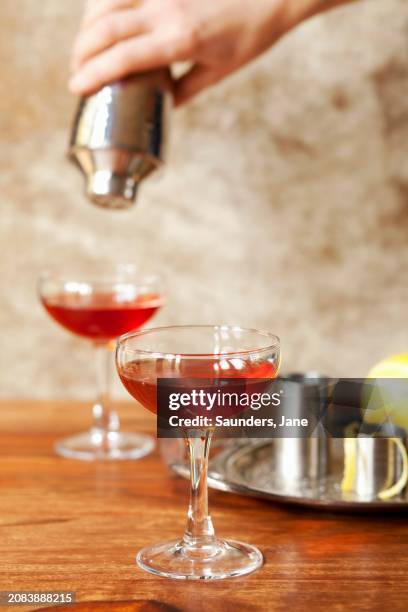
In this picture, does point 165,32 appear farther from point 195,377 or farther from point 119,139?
point 195,377

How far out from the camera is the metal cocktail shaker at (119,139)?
3.42ft

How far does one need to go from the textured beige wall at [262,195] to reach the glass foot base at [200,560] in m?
0.80

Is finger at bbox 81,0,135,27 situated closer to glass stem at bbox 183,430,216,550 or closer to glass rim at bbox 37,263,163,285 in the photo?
glass rim at bbox 37,263,163,285

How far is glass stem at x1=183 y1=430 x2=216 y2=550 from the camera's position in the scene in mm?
693

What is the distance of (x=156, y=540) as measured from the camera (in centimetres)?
75

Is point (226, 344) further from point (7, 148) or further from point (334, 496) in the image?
point (7, 148)

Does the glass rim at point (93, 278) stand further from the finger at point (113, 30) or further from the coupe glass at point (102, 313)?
the finger at point (113, 30)

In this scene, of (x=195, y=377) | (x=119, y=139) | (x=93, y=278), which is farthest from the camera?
(x=93, y=278)

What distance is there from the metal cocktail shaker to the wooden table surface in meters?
0.34

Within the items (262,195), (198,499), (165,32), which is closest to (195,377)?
(198,499)

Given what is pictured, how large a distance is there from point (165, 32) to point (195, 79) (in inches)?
4.8

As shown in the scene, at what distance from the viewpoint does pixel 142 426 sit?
1.24m

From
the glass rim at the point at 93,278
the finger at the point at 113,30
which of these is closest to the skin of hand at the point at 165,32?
the finger at the point at 113,30

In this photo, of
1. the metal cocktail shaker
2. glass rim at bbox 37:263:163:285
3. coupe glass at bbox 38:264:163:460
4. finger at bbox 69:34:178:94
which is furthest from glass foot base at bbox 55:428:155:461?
finger at bbox 69:34:178:94
